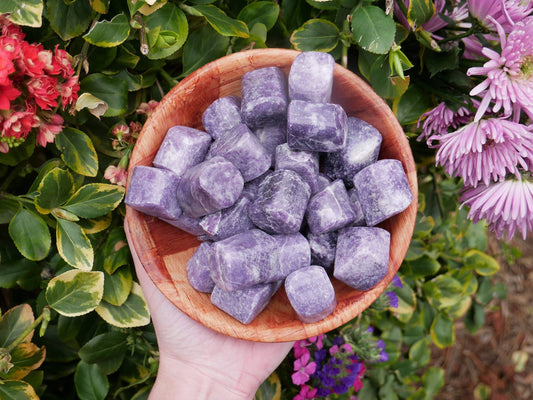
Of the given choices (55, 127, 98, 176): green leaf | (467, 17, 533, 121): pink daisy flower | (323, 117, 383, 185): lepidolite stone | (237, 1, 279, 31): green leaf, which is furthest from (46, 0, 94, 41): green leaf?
(467, 17, 533, 121): pink daisy flower

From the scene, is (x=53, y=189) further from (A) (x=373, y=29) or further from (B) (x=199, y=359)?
(A) (x=373, y=29)

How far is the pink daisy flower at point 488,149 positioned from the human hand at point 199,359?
1.59 feet

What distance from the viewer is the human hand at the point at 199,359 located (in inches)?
36.7

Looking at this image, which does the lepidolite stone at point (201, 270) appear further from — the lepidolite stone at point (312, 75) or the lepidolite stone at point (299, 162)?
the lepidolite stone at point (312, 75)

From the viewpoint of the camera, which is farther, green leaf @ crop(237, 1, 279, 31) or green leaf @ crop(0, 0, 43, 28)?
green leaf @ crop(237, 1, 279, 31)

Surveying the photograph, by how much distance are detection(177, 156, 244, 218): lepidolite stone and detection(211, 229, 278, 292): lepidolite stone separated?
66 millimetres

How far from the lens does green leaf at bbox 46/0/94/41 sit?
2.54 feet

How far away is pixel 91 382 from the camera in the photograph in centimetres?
103

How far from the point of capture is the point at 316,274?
807mm

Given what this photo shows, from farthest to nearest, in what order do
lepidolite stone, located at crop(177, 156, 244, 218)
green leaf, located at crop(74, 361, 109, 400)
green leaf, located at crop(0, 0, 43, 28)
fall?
green leaf, located at crop(74, 361, 109, 400), lepidolite stone, located at crop(177, 156, 244, 218), green leaf, located at crop(0, 0, 43, 28)

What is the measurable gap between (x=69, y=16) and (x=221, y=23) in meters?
0.25

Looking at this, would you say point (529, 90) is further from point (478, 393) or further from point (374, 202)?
point (478, 393)

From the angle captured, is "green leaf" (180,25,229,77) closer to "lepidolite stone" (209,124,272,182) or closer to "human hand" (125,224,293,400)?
"lepidolite stone" (209,124,272,182)

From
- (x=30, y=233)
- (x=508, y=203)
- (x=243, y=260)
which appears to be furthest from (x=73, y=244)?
(x=508, y=203)
